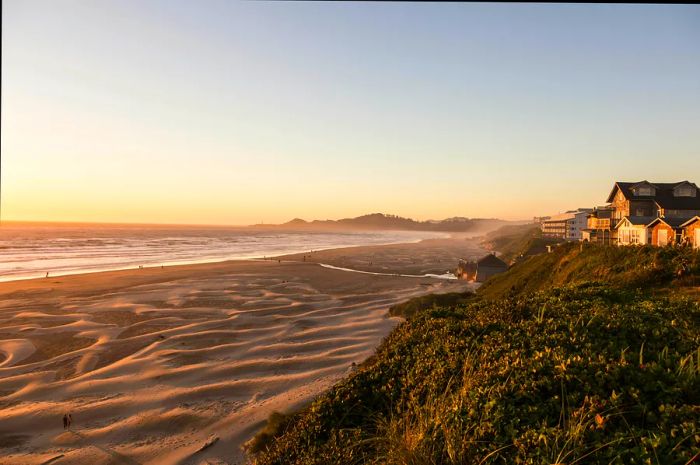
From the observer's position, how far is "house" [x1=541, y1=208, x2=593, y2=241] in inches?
2768

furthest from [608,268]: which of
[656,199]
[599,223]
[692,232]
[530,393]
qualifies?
[599,223]

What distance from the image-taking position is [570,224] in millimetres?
72438

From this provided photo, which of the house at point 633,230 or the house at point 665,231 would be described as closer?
the house at point 665,231

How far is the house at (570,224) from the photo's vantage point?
70312 mm

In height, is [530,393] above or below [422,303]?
above

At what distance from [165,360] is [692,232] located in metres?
31.9

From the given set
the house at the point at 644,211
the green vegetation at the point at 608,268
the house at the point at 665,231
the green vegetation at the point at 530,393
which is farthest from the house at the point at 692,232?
the green vegetation at the point at 530,393

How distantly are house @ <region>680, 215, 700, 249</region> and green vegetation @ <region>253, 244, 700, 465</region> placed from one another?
58.9ft

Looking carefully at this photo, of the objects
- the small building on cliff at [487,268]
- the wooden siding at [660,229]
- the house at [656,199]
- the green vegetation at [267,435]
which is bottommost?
the green vegetation at [267,435]

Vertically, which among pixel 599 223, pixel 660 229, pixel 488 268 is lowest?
pixel 488 268

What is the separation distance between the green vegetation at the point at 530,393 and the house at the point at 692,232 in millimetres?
17948

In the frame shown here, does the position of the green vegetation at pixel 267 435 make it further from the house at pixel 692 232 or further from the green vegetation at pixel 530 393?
the house at pixel 692 232

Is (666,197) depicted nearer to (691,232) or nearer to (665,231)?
(665,231)

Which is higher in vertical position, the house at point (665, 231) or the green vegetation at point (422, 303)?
the house at point (665, 231)
